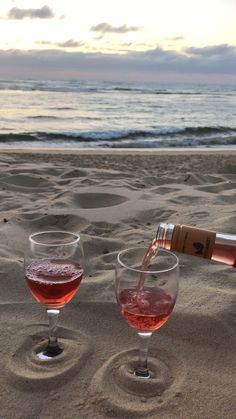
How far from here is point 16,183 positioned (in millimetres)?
5211

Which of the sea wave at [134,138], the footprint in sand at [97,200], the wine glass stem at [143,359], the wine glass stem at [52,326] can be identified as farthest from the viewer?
the sea wave at [134,138]

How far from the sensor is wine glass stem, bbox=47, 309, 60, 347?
1693 millimetres

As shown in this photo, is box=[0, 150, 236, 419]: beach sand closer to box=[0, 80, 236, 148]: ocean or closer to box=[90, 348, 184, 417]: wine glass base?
box=[90, 348, 184, 417]: wine glass base

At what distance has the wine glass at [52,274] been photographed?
1.60m

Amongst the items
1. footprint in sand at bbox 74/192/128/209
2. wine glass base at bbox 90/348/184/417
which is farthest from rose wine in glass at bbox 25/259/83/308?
footprint in sand at bbox 74/192/128/209

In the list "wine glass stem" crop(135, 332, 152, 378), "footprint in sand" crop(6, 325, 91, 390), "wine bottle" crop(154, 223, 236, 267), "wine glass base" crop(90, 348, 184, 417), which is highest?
"wine bottle" crop(154, 223, 236, 267)

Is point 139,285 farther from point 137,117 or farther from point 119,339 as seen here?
point 137,117

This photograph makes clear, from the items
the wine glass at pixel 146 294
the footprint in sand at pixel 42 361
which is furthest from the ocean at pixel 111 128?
the wine glass at pixel 146 294

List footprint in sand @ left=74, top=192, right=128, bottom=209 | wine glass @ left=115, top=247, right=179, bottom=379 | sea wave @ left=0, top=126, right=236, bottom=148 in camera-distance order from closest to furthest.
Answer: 1. wine glass @ left=115, top=247, right=179, bottom=379
2. footprint in sand @ left=74, top=192, right=128, bottom=209
3. sea wave @ left=0, top=126, right=236, bottom=148

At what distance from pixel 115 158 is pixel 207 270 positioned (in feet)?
20.4

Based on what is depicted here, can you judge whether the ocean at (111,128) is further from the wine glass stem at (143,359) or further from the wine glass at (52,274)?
the wine glass stem at (143,359)

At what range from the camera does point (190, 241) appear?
1.56 m

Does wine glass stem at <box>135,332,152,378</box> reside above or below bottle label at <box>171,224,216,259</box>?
below

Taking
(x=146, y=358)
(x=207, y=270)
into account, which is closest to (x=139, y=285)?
Answer: (x=146, y=358)
